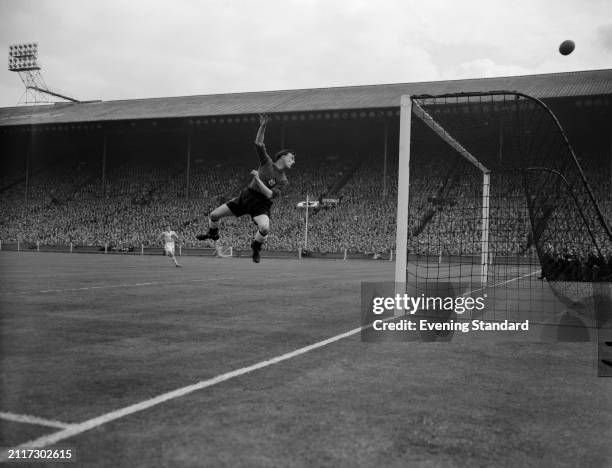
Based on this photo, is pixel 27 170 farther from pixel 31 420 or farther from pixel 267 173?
pixel 31 420

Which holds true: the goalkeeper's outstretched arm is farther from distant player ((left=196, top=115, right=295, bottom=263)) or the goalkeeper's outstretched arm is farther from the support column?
the support column

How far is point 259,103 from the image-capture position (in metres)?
49.8

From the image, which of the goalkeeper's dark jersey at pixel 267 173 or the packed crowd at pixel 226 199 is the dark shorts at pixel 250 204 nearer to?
the goalkeeper's dark jersey at pixel 267 173

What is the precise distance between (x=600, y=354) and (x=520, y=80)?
1692 inches

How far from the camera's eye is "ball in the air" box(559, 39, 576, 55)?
1221cm

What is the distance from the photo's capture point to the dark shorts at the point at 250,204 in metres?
8.95

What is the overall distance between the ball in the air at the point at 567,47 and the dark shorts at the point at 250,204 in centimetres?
753

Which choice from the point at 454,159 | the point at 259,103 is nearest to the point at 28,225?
the point at 259,103

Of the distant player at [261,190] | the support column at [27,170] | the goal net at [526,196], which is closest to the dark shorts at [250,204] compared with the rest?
the distant player at [261,190]

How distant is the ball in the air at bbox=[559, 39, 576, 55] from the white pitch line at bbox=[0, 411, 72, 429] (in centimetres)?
1208

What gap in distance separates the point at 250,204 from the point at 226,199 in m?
37.7

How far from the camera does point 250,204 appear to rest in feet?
29.6

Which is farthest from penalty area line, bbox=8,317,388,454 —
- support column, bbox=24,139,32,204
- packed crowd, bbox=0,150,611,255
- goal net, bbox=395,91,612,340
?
support column, bbox=24,139,32,204

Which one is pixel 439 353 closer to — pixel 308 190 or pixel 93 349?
pixel 93 349
